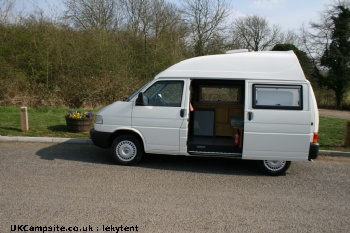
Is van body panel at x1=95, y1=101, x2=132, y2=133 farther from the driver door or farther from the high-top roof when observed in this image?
the high-top roof

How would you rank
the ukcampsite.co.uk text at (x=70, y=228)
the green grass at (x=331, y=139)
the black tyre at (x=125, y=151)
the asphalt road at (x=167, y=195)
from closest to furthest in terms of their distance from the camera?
1. the ukcampsite.co.uk text at (x=70, y=228)
2. the asphalt road at (x=167, y=195)
3. the black tyre at (x=125, y=151)
4. the green grass at (x=331, y=139)

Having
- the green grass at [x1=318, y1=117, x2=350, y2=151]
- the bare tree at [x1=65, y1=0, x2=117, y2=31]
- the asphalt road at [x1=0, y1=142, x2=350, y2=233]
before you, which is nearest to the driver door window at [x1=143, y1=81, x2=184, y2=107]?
the asphalt road at [x1=0, y1=142, x2=350, y2=233]

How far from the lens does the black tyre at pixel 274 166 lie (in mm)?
5781

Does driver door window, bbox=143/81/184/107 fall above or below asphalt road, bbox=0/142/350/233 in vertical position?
above

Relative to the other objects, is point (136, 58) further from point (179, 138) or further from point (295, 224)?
point (295, 224)

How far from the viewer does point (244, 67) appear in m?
5.74

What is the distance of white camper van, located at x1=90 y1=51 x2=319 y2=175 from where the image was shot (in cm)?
553

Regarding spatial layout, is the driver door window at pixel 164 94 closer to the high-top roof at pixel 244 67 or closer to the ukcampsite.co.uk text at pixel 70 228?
the high-top roof at pixel 244 67

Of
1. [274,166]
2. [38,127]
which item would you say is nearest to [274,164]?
[274,166]

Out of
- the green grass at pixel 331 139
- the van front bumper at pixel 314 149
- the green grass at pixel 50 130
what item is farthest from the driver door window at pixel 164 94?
the green grass at pixel 331 139

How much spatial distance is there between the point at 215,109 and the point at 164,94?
5.13ft

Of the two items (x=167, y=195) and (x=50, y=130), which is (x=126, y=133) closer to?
(x=167, y=195)

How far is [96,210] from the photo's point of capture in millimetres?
4035

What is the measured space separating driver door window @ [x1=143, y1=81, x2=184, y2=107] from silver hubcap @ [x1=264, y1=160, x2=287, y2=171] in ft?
6.86
